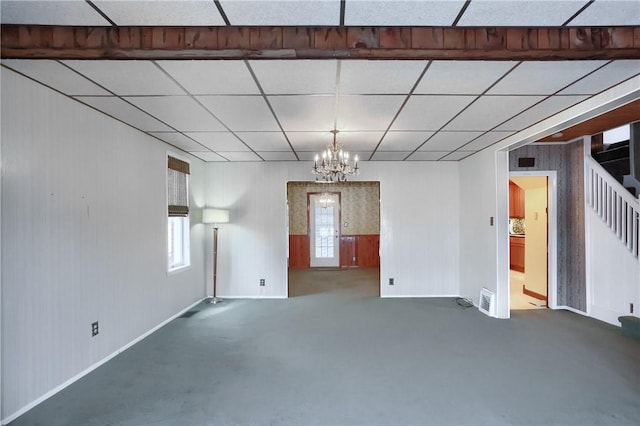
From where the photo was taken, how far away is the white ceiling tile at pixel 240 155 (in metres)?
4.88

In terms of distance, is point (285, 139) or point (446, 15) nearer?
point (446, 15)

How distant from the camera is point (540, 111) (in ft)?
10.1

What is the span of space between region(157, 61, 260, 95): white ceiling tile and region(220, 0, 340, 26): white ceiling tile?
1.29 feet

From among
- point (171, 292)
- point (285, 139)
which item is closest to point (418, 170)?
point (285, 139)

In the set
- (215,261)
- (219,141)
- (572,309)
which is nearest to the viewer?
(219,141)

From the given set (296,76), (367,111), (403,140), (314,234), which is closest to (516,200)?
(314,234)

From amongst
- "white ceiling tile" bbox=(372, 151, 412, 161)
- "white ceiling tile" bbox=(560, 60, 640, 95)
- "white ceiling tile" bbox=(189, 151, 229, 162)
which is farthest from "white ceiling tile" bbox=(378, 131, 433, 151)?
"white ceiling tile" bbox=(189, 151, 229, 162)

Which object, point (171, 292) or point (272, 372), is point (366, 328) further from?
point (171, 292)

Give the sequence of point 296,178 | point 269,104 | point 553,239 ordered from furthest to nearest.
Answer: point 296,178, point 553,239, point 269,104

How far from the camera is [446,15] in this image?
1715mm

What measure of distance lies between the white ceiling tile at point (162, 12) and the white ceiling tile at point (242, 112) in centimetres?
91

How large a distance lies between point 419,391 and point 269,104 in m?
2.83

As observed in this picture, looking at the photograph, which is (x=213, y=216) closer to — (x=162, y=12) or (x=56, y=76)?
(x=56, y=76)

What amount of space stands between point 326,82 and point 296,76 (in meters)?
0.25
